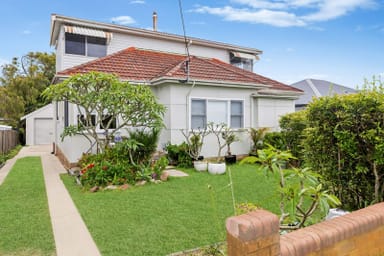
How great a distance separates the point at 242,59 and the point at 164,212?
61.2ft

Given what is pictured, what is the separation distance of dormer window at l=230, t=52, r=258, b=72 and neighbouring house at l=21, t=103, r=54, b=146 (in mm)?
18717

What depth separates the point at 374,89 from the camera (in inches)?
215

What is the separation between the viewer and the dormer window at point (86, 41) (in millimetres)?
15508

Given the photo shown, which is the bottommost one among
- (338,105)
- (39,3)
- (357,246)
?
(357,246)

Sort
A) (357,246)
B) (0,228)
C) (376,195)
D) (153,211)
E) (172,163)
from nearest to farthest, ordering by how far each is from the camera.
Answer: (357,246) → (376,195) → (0,228) → (153,211) → (172,163)

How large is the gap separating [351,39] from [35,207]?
1881 cm

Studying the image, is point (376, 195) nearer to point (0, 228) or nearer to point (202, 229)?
point (202, 229)

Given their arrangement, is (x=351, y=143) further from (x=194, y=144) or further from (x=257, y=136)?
(x=257, y=136)

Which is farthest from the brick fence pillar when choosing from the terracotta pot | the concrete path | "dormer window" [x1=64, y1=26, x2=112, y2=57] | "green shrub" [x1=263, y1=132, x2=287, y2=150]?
"dormer window" [x1=64, y1=26, x2=112, y2=57]

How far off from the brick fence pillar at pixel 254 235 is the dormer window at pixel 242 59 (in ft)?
67.5

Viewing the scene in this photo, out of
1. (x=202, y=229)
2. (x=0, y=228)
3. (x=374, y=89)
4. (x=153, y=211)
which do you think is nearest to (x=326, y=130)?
(x=374, y=89)

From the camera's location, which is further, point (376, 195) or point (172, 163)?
point (172, 163)

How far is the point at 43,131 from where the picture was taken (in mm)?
28375

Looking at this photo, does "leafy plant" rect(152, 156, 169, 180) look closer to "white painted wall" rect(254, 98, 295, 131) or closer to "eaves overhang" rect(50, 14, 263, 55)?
"white painted wall" rect(254, 98, 295, 131)
